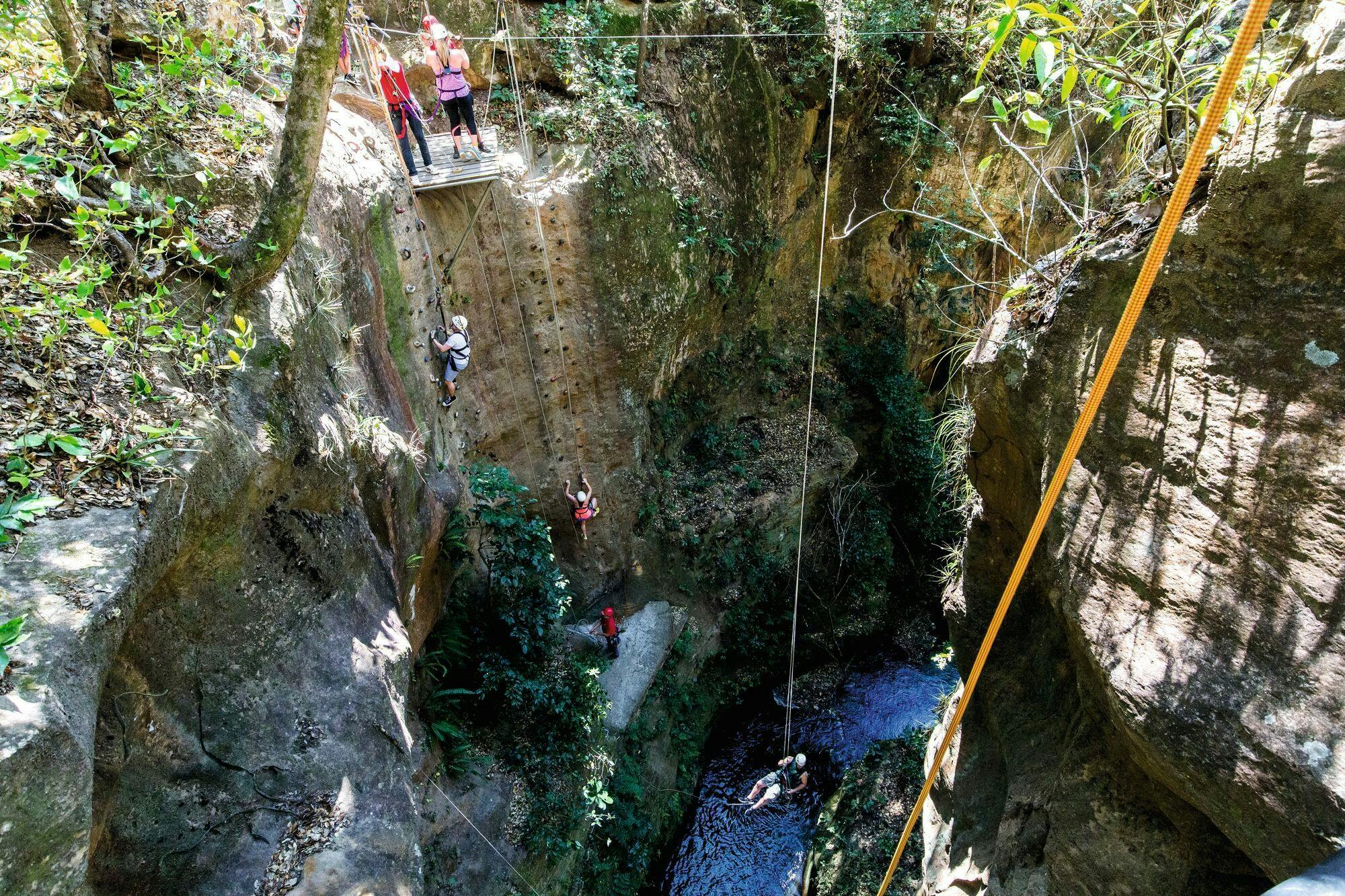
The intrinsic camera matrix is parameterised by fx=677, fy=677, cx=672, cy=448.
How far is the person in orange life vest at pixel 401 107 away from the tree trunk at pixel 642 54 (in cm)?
358

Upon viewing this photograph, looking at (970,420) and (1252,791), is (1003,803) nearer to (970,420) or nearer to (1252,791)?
(1252,791)

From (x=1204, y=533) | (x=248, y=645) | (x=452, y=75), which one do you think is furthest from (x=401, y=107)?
(x=1204, y=533)

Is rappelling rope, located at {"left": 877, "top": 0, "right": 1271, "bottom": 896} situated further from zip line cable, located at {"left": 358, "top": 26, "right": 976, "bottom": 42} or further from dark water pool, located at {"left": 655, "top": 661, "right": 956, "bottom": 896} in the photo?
dark water pool, located at {"left": 655, "top": 661, "right": 956, "bottom": 896}

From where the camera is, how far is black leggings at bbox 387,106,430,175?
7.70 m

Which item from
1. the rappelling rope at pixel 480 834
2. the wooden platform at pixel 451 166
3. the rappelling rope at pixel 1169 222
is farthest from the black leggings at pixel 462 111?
the rappelling rope at pixel 480 834

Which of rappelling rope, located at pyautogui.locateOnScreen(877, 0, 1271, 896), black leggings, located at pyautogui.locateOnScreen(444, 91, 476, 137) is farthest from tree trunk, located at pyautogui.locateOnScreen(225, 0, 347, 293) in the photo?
rappelling rope, located at pyautogui.locateOnScreen(877, 0, 1271, 896)

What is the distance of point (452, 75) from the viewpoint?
7.62 meters

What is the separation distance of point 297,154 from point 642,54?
7.22 metres

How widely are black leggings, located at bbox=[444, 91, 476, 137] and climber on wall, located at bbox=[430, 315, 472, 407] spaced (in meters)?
2.24

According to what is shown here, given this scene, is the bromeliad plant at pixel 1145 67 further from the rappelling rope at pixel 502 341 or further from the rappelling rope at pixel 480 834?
the rappelling rope at pixel 480 834

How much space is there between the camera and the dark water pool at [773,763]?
10.2m

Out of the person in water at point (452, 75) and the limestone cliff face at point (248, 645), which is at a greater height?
the person in water at point (452, 75)

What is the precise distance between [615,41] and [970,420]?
25.6ft

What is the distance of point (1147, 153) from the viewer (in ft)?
14.8
